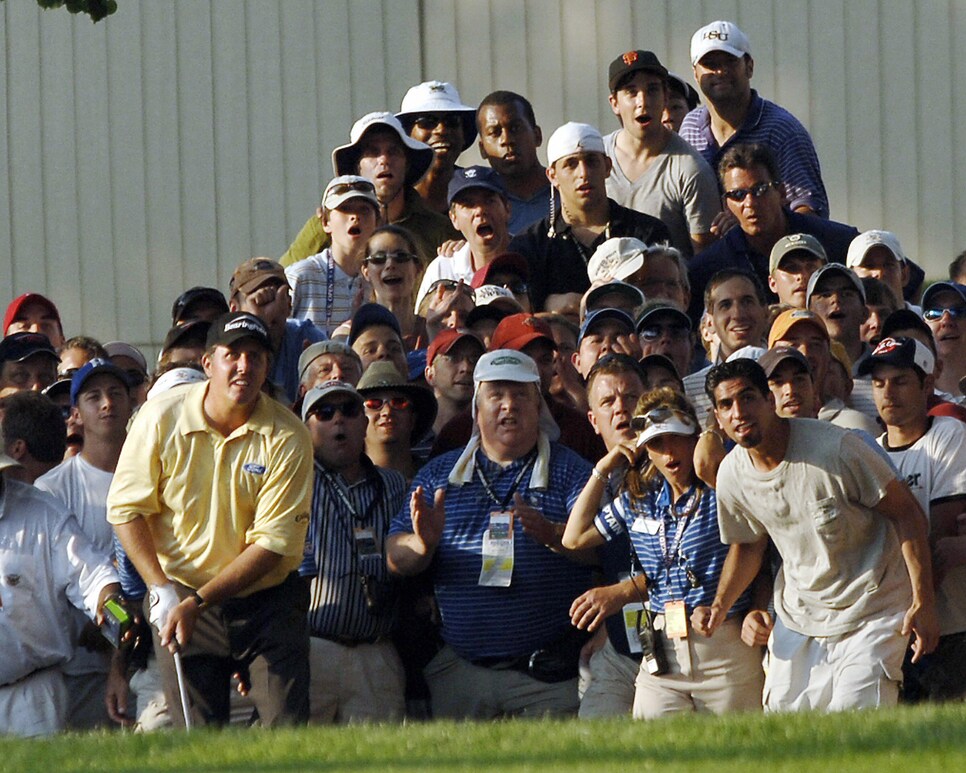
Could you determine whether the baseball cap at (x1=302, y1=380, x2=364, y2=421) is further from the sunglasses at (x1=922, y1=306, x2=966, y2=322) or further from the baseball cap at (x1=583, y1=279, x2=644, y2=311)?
the sunglasses at (x1=922, y1=306, x2=966, y2=322)

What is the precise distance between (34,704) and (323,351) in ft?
7.93

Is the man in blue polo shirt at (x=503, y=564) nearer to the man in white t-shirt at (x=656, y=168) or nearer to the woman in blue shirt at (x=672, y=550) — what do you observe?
the woman in blue shirt at (x=672, y=550)

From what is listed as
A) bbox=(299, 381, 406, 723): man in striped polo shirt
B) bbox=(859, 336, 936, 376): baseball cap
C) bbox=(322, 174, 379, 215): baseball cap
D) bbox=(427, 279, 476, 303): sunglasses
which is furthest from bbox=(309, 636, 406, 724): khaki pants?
bbox=(322, 174, 379, 215): baseball cap

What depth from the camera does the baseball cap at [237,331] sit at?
31.2 feet

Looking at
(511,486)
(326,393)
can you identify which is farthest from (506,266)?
(511,486)

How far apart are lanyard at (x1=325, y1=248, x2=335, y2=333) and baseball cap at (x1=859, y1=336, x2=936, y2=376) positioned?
4.00m

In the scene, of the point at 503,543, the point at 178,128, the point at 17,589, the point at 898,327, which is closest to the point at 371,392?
the point at 503,543

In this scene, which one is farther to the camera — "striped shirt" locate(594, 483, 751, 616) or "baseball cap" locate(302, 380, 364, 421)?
"baseball cap" locate(302, 380, 364, 421)

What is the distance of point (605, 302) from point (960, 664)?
3.22m

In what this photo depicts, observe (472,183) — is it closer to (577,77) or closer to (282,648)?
(282,648)

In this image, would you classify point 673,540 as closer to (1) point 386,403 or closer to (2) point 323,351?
(1) point 386,403

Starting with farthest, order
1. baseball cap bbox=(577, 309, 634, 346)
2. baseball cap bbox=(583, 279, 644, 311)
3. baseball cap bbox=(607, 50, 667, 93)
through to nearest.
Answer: baseball cap bbox=(607, 50, 667, 93) → baseball cap bbox=(583, 279, 644, 311) → baseball cap bbox=(577, 309, 634, 346)

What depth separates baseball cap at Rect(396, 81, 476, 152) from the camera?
567 inches

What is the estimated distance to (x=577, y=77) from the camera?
1875cm
